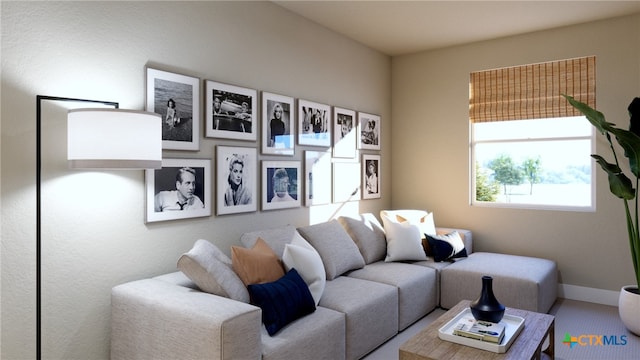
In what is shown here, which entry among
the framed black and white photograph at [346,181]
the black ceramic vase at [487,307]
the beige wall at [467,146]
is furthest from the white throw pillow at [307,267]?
the beige wall at [467,146]

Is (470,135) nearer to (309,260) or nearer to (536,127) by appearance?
(536,127)

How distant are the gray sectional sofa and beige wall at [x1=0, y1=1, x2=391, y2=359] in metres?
0.22

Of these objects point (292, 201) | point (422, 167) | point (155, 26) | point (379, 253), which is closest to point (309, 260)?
point (292, 201)

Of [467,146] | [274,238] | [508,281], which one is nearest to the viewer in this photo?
[274,238]

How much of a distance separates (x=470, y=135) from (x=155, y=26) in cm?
359

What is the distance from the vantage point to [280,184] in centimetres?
372

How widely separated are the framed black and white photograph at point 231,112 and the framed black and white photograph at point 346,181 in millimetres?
1253

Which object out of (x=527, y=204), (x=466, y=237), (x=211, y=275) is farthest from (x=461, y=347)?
(x=527, y=204)

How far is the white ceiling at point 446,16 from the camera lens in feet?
12.3

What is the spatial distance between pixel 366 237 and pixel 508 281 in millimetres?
1276

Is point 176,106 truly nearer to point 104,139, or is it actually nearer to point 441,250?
point 104,139

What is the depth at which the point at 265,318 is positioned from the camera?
2.35 meters

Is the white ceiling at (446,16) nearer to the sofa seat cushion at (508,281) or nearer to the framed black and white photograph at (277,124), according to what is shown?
the framed black and white photograph at (277,124)

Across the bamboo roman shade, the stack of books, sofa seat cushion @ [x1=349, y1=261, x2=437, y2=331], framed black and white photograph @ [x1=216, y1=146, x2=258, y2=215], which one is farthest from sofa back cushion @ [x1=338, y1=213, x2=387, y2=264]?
the bamboo roman shade
